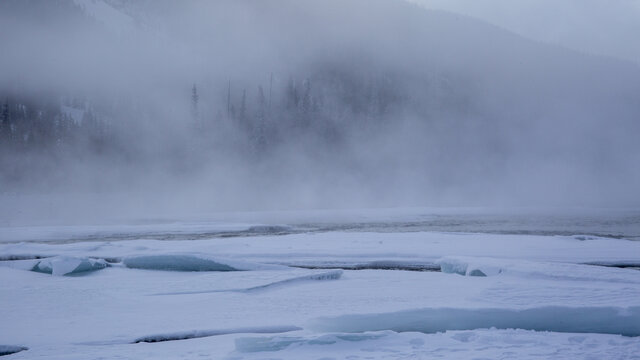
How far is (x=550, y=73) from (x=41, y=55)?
106m

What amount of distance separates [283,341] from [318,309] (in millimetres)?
2006

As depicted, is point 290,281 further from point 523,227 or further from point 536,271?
point 523,227

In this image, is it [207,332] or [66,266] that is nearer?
[207,332]

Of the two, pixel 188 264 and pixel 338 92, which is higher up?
pixel 338 92

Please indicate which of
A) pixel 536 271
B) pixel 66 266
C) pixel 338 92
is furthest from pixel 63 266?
pixel 338 92

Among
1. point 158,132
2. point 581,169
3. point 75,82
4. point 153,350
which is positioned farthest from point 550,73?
point 153,350

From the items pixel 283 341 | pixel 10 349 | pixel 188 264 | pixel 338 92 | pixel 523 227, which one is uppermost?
pixel 338 92

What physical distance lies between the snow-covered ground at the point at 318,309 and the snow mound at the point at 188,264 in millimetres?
27

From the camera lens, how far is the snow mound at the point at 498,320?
7.21 meters

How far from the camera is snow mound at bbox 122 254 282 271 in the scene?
40.9 feet

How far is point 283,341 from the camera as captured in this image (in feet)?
21.5

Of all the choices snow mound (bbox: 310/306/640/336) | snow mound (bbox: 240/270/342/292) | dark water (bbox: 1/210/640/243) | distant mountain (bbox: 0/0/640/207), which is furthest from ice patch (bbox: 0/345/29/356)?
distant mountain (bbox: 0/0/640/207)

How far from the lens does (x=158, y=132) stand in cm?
8044

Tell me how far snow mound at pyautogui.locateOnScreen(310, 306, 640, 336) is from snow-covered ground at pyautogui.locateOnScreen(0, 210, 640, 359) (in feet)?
0.05
